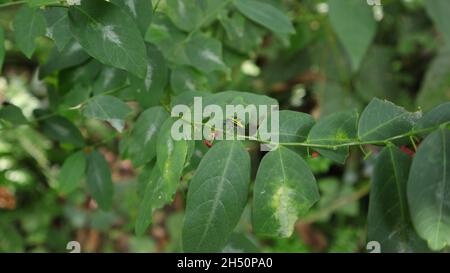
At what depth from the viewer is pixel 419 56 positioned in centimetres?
190

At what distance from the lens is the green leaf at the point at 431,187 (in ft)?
1.65

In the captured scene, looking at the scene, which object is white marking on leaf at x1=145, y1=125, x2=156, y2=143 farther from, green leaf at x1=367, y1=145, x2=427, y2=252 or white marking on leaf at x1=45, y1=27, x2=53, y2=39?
green leaf at x1=367, y1=145, x2=427, y2=252

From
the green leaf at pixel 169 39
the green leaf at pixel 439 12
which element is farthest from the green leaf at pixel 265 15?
the green leaf at pixel 439 12

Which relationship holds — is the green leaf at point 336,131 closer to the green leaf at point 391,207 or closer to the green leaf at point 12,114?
the green leaf at point 391,207

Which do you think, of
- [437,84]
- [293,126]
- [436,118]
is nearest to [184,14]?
[293,126]

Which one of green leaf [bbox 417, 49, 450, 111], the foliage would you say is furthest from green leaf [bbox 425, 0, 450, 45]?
green leaf [bbox 417, 49, 450, 111]

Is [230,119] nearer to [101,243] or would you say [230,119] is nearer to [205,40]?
[205,40]

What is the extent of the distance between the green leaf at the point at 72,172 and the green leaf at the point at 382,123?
482 millimetres

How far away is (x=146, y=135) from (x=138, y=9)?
16 cm

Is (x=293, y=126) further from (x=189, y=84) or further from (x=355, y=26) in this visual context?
(x=355, y=26)

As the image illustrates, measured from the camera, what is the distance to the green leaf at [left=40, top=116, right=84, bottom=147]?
2.87 ft

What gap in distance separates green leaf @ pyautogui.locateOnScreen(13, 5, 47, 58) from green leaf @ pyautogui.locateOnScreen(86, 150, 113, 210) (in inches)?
11.1
